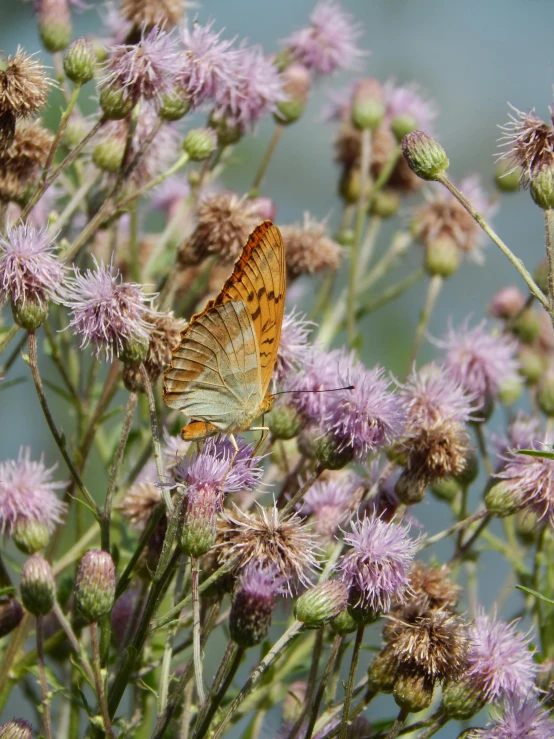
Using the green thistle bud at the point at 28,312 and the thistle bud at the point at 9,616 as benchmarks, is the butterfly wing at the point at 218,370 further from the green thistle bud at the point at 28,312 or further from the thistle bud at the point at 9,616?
the thistle bud at the point at 9,616

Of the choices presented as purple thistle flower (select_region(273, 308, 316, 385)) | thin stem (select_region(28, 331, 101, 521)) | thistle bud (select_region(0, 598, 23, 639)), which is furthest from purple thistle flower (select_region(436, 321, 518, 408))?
thistle bud (select_region(0, 598, 23, 639))

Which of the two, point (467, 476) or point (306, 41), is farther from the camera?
point (306, 41)

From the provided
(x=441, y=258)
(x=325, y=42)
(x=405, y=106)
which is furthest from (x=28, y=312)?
(x=405, y=106)

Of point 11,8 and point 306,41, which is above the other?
point 11,8

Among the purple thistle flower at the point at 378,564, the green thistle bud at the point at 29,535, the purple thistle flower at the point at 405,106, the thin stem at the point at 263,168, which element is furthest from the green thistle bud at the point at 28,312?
the purple thistle flower at the point at 405,106

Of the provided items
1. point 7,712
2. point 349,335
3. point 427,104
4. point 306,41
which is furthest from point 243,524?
point 7,712

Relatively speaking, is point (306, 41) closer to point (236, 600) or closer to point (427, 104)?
point (427, 104)

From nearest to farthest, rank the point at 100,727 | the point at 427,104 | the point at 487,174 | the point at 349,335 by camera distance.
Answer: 1. the point at 100,727
2. the point at 349,335
3. the point at 427,104
4. the point at 487,174
